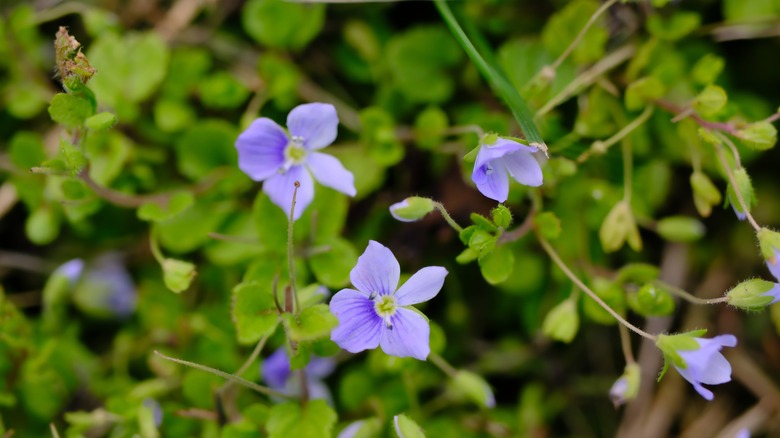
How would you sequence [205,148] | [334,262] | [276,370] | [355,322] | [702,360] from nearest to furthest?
[702,360] < [355,322] < [334,262] < [276,370] < [205,148]

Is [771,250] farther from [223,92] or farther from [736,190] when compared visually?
[223,92]

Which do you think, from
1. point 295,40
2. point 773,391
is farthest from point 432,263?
point 773,391

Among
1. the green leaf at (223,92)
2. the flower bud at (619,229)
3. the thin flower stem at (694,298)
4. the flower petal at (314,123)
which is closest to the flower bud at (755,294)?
the thin flower stem at (694,298)

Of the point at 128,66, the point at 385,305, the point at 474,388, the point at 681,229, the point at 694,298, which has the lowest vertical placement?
the point at 474,388

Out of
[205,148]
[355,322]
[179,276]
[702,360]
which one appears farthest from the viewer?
[205,148]

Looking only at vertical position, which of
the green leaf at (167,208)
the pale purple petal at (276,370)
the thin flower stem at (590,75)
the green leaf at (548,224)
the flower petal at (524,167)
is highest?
the flower petal at (524,167)

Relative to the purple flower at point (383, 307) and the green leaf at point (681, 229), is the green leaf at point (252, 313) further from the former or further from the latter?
the green leaf at point (681, 229)

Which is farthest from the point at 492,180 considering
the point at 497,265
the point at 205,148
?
the point at 205,148
